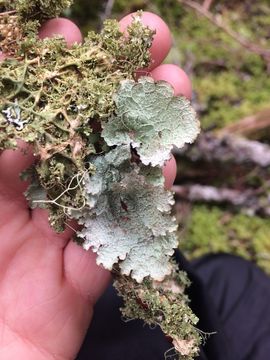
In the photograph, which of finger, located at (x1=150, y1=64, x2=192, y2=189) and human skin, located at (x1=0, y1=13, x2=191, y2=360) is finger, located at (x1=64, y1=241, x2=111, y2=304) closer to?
human skin, located at (x1=0, y1=13, x2=191, y2=360)

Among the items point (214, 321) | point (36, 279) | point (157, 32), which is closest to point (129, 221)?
point (36, 279)

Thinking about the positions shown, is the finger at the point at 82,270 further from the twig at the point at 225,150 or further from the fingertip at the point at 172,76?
the twig at the point at 225,150

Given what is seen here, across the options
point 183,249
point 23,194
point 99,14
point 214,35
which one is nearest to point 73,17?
point 99,14

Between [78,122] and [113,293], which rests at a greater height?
[78,122]

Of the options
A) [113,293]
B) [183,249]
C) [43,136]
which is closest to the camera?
[43,136]

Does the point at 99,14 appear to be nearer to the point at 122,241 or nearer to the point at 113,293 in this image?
the point at 113,293

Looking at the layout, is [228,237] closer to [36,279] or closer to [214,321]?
[214,321]

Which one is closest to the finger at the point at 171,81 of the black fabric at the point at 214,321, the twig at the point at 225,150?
the black fabric at the point at 214,321
